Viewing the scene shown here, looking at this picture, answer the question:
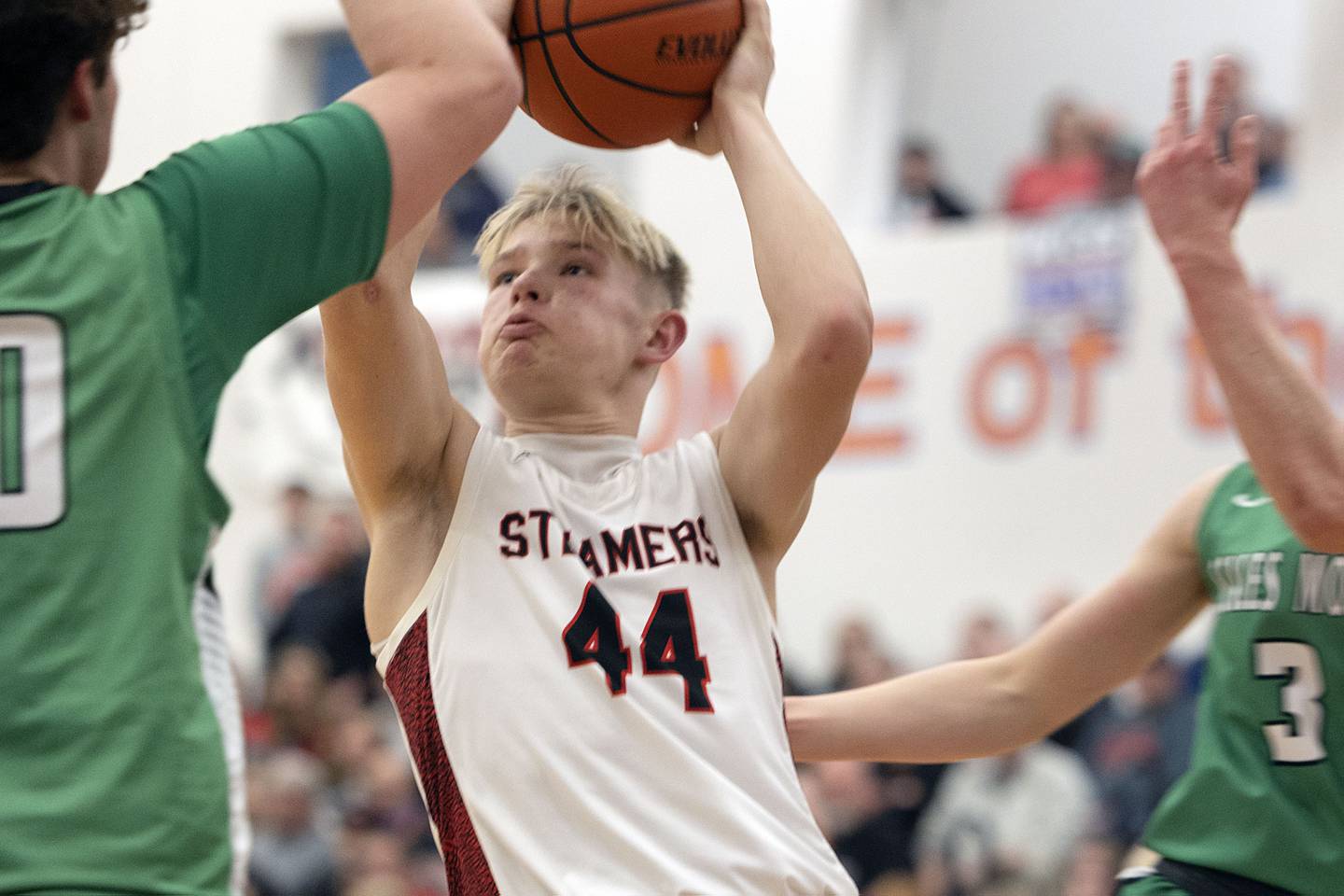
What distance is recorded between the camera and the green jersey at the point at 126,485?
1893 mm

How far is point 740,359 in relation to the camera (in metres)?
11.7

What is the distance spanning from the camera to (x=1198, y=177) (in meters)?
3.26

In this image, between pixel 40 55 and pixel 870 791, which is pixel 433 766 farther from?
pixel 870 791

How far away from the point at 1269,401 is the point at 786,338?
0.93 metres

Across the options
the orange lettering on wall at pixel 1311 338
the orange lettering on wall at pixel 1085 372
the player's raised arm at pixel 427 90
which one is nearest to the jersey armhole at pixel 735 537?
the player's raised arm at pixel 427 90

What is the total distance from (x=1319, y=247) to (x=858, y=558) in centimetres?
340

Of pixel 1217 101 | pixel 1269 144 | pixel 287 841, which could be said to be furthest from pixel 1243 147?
pixel 287 841

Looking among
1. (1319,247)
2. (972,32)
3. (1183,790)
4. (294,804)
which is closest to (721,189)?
(972,32)

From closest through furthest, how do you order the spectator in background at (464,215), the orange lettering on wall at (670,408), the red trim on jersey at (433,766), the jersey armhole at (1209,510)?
the red trim on jersey at (433,766)
the jersey armhole at (1209,510)
the orange lettering on wall at (670,408)
the spectator in background at (464,215)

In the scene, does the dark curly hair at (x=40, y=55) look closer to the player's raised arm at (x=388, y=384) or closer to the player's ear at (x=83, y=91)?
the player's ear at (x=83, y=91)

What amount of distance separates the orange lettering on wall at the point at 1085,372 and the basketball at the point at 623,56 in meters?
7.56

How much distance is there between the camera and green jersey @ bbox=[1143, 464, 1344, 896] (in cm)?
324

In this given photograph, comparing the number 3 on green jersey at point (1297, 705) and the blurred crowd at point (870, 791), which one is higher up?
the number 3 on green jersey at point (1297, 705)

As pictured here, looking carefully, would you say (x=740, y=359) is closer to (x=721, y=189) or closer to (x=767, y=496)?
(x=721, y=189)
